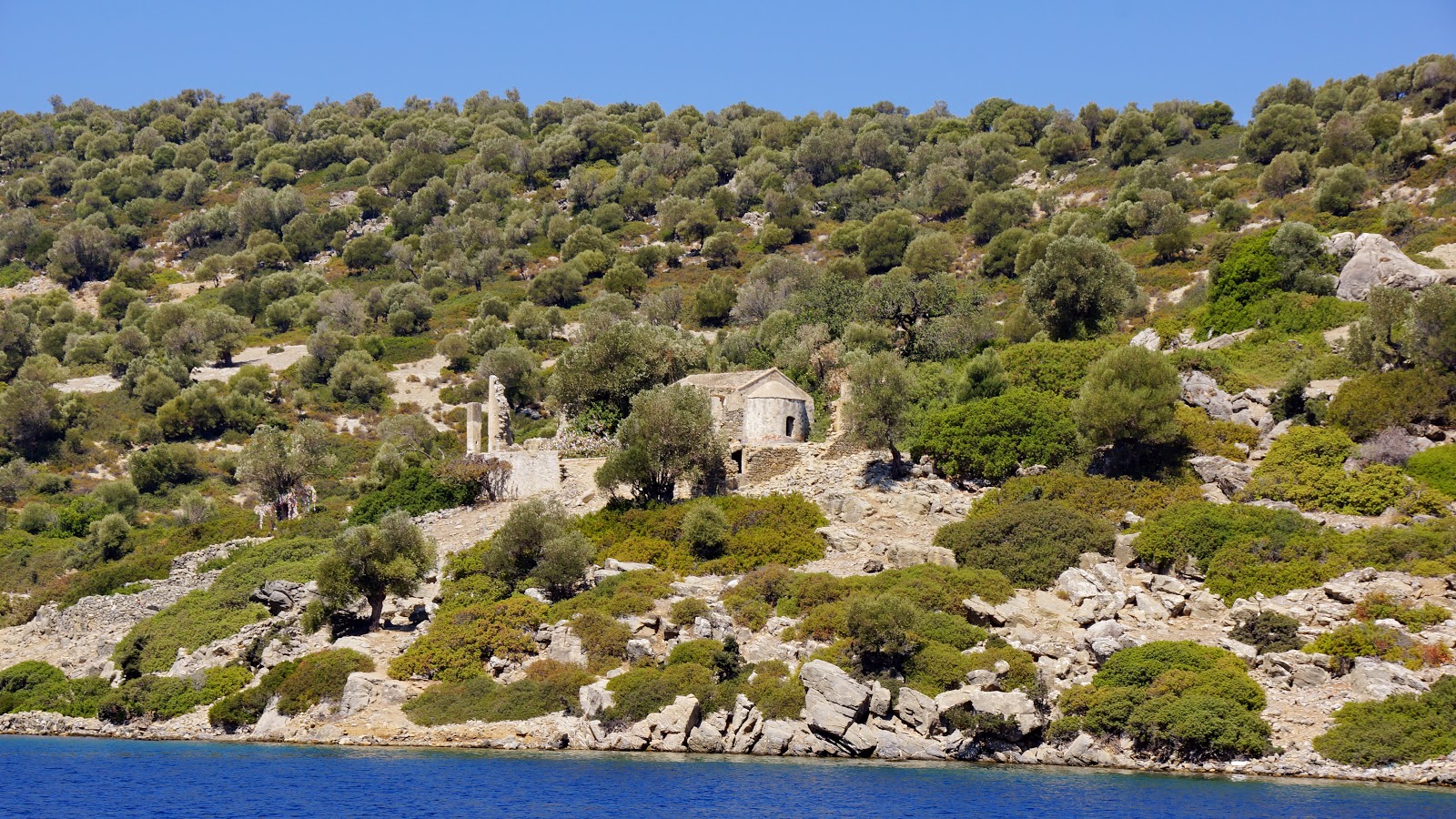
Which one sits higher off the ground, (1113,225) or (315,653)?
(1113,225)

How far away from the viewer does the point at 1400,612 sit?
4188cm

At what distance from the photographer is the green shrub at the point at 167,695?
4925 cm

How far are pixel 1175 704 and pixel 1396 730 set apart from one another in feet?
18.2

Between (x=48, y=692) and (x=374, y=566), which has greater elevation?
(x=374, y=566)

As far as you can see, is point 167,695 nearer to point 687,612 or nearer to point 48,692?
point 48,692

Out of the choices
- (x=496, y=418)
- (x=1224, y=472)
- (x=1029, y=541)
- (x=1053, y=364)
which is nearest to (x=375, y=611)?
(x=496, y=418)

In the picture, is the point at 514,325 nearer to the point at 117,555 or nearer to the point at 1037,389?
the point at 117,555

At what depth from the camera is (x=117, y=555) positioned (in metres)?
69.2

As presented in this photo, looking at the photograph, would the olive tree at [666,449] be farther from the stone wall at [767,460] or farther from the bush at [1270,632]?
the bush at [1270,632]

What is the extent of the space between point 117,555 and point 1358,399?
56.4 metres

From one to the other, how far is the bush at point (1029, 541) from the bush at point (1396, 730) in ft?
39.2

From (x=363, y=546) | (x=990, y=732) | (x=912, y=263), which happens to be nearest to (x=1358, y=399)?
(x=990, y=732)

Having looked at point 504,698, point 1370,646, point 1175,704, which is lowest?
point 504,698

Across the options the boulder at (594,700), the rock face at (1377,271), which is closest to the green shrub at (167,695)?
the boulder at (594,700)
